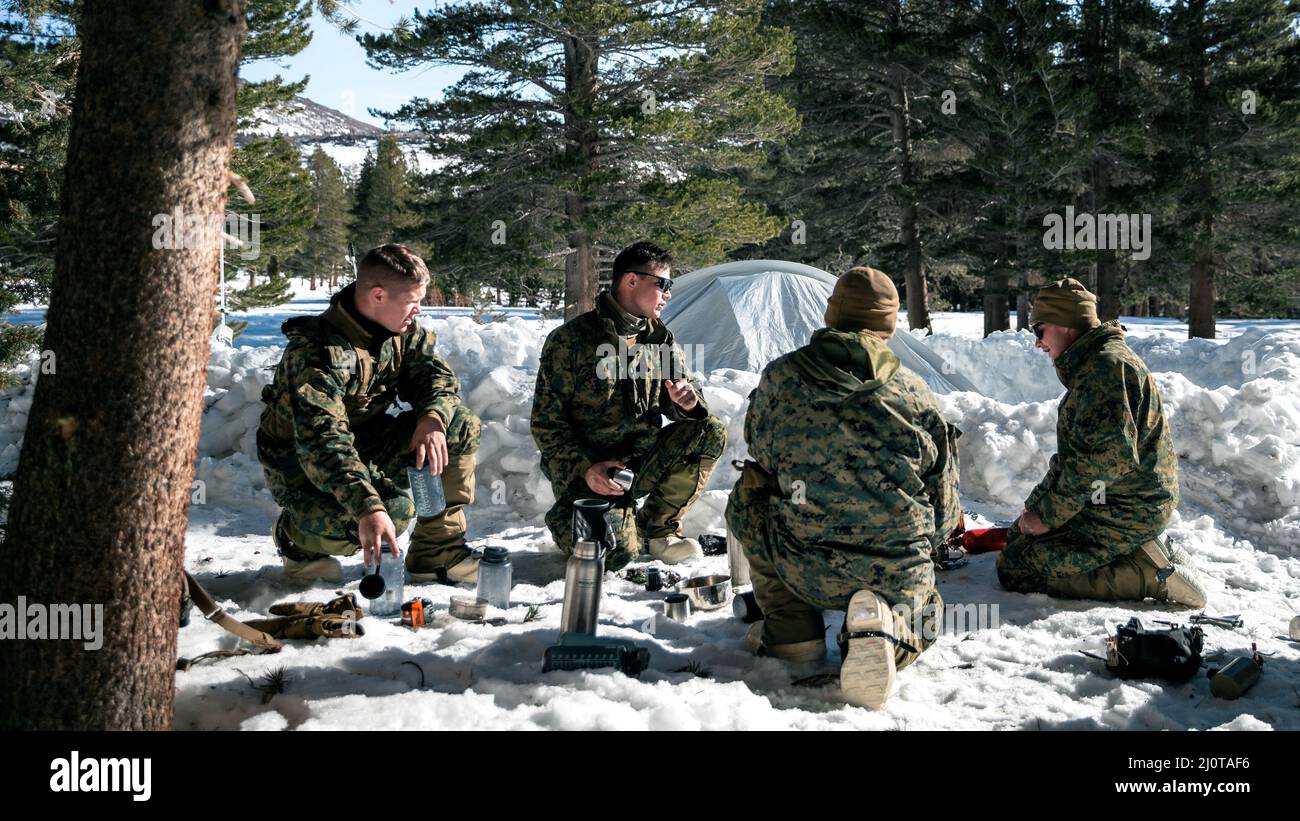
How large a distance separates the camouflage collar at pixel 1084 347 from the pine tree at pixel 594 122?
10.1 m

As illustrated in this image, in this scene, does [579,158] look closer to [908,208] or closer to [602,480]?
[908,208]

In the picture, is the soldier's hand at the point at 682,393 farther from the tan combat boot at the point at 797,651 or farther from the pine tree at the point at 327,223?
the pine tree at the point at 327,223

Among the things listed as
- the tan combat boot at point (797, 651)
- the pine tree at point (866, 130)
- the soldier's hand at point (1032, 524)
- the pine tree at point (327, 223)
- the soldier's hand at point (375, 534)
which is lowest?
the tan combat boot at point (797, 651)

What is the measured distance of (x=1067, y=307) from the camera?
4.42 meters

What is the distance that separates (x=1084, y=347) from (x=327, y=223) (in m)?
67.5

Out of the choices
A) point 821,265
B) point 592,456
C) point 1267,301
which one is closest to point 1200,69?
point 1267,301

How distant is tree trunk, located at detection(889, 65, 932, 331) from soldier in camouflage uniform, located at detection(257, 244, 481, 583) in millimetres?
17476

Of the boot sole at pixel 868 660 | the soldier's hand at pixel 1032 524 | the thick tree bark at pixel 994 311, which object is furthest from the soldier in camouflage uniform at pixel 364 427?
the thick tree bark at pixel 994 311

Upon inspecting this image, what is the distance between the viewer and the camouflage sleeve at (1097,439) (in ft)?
13.6

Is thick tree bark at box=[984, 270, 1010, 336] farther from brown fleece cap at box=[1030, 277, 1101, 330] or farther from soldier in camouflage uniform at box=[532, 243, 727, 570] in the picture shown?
soldier in camouflage uniform at box=[532, 243, 727, 570]

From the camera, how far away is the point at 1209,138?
1805 cm

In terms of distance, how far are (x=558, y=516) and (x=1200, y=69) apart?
770 inches

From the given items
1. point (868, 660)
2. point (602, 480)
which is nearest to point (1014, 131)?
point (602, 480)

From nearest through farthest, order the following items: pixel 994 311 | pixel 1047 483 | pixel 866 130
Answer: pixel 1047 483, pixel 994 311, pixel 866 130
